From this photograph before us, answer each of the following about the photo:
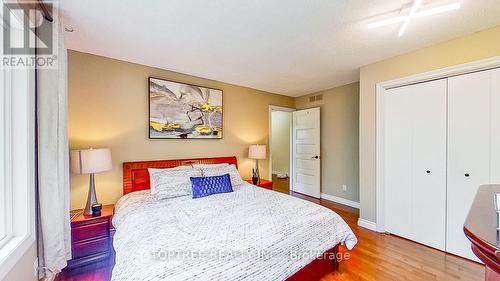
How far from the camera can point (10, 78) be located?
4.76 feet

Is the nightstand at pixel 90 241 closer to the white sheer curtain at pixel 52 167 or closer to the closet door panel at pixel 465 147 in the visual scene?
the white sheer curtain at pixel 52 167

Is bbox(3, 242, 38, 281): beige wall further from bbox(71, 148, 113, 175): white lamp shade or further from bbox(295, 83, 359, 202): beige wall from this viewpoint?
bbox(295, 83, 359, 202): beige wall

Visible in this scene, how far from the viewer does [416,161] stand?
262cm

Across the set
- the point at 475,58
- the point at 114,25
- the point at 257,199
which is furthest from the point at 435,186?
the point at 114,25

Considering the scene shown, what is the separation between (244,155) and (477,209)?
10.9ft

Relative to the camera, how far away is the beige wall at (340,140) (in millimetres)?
3957

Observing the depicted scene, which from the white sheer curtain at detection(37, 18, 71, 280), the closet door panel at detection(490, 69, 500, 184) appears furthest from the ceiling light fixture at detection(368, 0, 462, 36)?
the white sheer curtain at detection(37, 18, 71, 280)

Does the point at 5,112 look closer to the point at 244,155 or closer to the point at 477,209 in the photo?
the point at 477,209

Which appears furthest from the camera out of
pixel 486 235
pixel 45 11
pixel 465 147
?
pixel 465 147

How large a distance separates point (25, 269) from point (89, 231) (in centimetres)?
64

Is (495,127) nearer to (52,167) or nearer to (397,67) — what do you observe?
(397,67)

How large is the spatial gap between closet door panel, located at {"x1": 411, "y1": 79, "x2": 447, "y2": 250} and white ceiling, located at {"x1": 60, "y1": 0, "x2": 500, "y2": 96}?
2.13ft

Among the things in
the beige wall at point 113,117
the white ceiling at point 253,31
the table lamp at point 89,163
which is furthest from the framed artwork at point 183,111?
the table lamp at point 89,163

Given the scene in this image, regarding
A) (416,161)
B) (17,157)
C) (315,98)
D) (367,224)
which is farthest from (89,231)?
(315,98)
